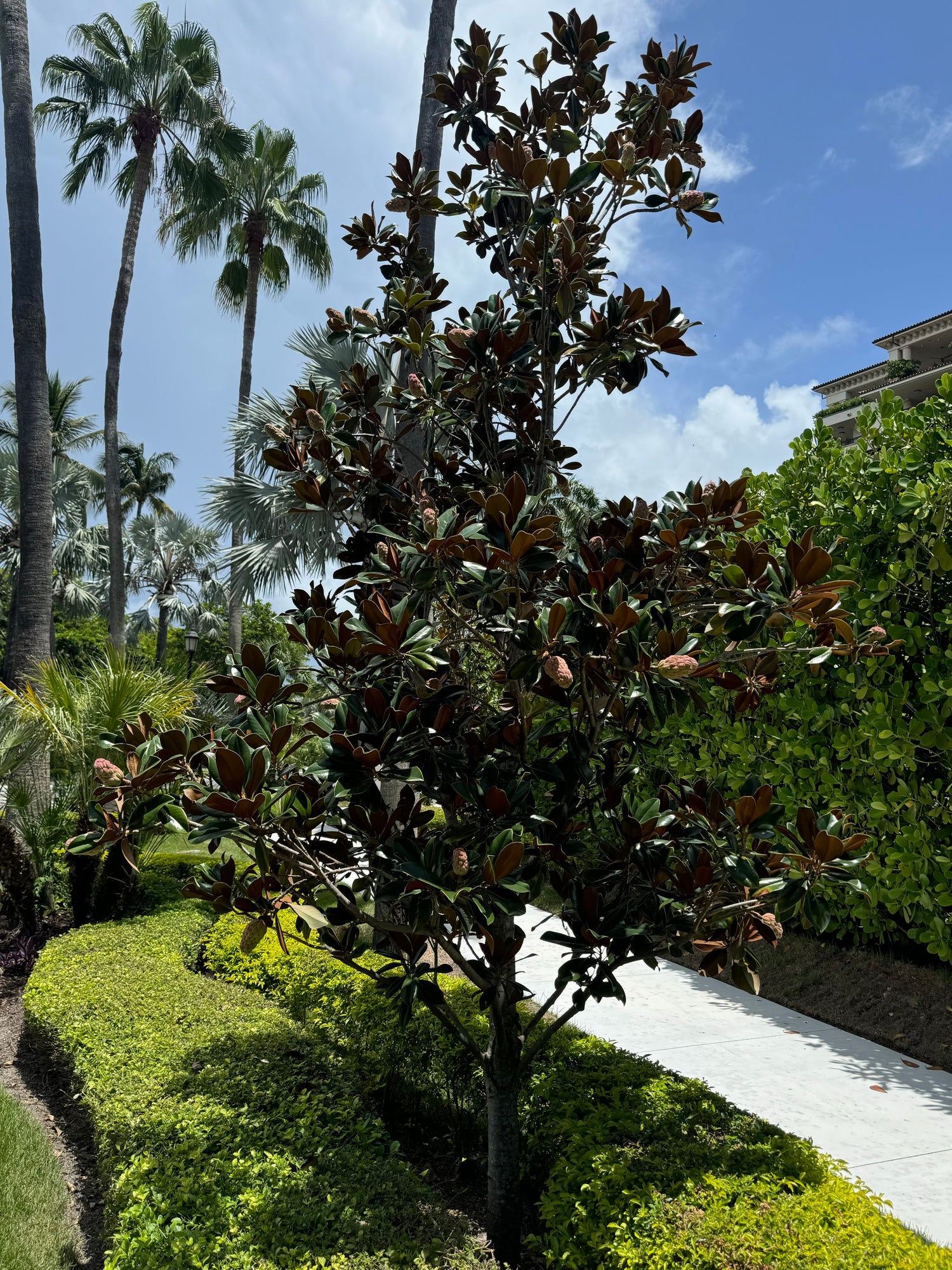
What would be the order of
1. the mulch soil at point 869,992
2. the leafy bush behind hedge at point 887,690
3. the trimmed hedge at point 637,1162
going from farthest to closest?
the mulch soil at point 869,992, the leafy bush behind hedge at point 887,690, the trimmed hedge at point 637,1162

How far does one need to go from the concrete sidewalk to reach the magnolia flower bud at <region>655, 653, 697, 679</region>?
103 cm

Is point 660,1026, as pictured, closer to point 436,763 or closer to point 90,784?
point 436,763

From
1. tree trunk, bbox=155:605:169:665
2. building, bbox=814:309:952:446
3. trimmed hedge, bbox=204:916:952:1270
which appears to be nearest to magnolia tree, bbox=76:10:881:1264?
trimmed hedge, bbox=204:916:952:1270

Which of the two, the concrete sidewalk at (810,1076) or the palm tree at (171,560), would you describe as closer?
the concrete sidewalk at (810,1076)

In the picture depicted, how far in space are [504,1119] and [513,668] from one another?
69.9 inches

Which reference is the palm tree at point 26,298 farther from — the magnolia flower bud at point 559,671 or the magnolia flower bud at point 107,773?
the magnolia flower bud at point 559,671

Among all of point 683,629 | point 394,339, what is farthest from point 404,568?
point 394,339

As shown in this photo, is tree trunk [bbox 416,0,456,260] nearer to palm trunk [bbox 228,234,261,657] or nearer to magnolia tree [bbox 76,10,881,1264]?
magnolia tree [bbox 76,10,881,1264]

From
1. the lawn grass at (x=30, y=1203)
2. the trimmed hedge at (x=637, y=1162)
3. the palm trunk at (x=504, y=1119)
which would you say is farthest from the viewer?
the lawn grass at (x=30, y=1203)

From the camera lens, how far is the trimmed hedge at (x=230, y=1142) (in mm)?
2451

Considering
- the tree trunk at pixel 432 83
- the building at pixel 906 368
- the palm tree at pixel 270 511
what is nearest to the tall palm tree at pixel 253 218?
the palm tree at pixel 270 511

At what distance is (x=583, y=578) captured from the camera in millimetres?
2559

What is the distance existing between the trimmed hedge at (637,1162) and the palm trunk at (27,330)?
6.40 m

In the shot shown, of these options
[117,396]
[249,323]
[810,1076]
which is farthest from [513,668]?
[249,323]
